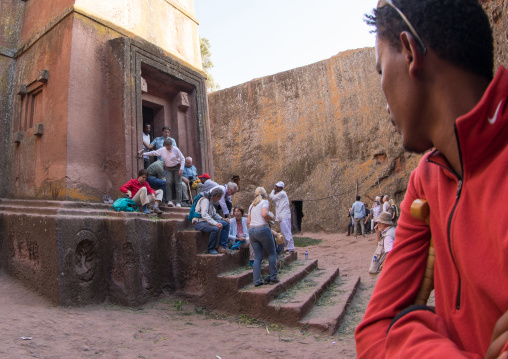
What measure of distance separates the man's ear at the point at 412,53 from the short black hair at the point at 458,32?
0.03 meters

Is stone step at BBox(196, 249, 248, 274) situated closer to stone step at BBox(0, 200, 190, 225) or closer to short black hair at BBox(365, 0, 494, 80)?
stone step at BBox(0, 200, 190, 225)

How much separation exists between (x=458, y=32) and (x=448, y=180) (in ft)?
1.15

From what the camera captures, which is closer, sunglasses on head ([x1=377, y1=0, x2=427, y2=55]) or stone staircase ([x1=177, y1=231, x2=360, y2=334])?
sunglasses on head ([x1=377, y1=0, x2=427, y2=55])

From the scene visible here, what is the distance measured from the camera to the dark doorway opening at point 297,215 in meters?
17.4

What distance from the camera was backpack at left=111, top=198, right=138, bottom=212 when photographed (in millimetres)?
6016

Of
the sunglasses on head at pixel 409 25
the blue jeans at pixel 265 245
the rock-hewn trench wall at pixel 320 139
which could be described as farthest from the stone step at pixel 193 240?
the rock-hewn trench wall at pixel 320 139

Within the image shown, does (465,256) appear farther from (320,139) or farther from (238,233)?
(320,139)

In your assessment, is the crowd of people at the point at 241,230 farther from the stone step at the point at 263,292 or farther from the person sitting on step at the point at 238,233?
the stone step at the point at 263,292

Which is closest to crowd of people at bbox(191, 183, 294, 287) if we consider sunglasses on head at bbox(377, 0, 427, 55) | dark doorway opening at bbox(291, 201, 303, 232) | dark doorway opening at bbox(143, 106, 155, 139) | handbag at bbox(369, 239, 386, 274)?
handbag at bbox(369, 239, 386, 274)

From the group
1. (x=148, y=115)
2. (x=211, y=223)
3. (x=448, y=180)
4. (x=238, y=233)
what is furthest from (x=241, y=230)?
(x=448, y=180)

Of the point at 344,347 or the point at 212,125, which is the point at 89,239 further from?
the point at 212,125

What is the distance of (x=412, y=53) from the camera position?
33.8 inches

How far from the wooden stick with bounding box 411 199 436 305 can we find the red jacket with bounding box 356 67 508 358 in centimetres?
2

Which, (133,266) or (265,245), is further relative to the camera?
(265,245)
